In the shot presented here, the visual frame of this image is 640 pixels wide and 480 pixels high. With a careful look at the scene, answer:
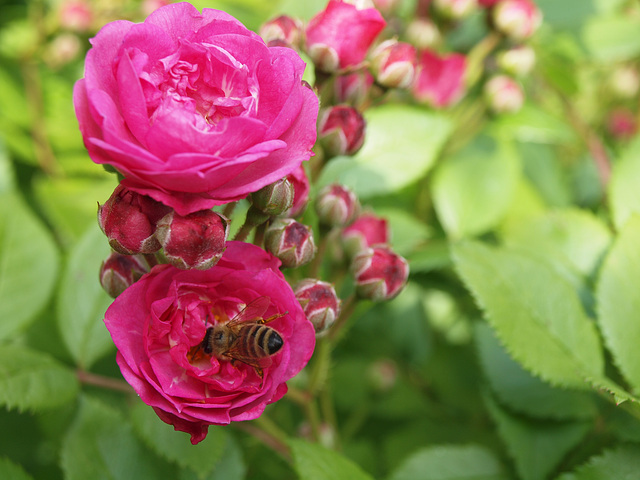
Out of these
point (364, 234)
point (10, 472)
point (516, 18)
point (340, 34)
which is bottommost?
point (10, 472)

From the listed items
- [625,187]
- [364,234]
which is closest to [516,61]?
[625,187]

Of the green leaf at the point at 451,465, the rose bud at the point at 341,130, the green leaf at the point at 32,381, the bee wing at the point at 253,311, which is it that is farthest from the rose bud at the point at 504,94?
the green leaf at the point at 32,381

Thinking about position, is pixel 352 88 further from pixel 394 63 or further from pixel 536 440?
pixel 536 440

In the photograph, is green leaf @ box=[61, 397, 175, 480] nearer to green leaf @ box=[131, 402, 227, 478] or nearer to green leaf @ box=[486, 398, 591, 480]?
green leaf @ box=[131, 402, 227, 478]

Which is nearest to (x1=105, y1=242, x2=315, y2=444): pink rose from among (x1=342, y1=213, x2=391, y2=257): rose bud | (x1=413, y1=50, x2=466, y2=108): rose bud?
(x1=342, y1=213, x2=391, y2=257): rose bud

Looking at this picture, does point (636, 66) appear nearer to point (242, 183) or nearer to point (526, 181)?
point (526, 181)
